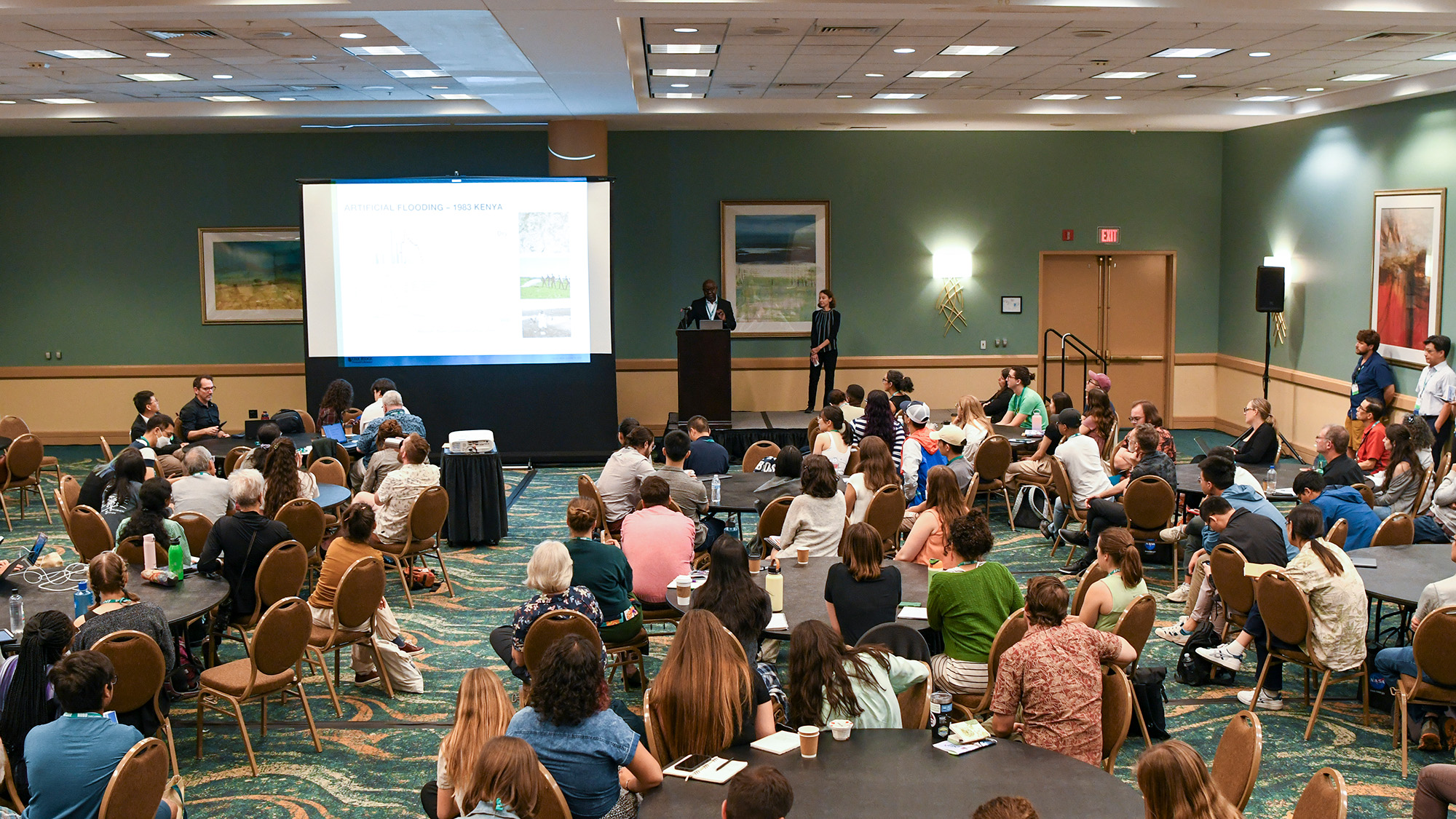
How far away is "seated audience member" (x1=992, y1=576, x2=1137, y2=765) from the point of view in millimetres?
4145

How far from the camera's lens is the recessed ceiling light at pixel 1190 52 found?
929 centimetres

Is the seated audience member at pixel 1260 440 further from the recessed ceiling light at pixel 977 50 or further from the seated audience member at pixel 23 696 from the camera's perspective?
the seated audience member at pixel 23 696

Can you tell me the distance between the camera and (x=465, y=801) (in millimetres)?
3398

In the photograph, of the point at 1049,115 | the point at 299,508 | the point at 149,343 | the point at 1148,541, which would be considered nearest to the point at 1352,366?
the point at 1049,115

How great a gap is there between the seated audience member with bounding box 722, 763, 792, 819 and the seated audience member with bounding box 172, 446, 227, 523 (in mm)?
5337

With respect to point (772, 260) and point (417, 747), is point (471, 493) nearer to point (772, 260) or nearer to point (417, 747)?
point (417, 747)

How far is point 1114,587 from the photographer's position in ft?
18.1

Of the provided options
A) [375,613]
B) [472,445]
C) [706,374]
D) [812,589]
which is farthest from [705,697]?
[706,374]

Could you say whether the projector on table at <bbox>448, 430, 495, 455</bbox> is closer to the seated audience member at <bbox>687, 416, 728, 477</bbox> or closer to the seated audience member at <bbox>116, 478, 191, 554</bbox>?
the seated audience member at <bbox>687, 416, 728, 477</bbox>

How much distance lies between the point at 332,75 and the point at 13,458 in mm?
4376

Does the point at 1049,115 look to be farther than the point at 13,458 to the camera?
Yes

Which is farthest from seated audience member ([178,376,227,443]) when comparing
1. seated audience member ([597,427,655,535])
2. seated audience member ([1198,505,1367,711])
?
seated audience member ([1198,505,1367,711])

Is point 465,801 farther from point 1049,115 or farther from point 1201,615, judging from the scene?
point 1049,115

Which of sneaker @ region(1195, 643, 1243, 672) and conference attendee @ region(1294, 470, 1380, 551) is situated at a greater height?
conference attendee @ region(1294, 470, 1380, 551)
